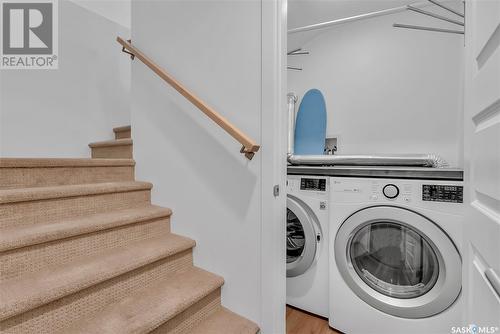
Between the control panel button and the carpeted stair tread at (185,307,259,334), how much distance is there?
982mm

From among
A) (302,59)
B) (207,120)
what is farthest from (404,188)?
(302,59)

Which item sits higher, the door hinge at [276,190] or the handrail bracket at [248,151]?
the handrail bracket at [248,151]

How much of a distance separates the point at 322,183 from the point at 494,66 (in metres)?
1.13

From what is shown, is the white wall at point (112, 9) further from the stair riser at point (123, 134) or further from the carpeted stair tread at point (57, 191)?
the carpeted stair tread at point (57, 191)

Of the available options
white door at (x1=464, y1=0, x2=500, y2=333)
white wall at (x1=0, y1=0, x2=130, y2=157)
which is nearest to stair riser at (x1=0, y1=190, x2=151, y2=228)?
white wall at (x1=0, y1=0, x2=130, y2=157)

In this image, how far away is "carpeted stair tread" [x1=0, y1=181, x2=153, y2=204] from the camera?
1.05m

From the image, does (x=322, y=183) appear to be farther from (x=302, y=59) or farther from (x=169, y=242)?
(x=302, y=59)

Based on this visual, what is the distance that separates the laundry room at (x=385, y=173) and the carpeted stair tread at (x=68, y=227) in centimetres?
98

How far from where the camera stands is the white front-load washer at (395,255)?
4.02 ft

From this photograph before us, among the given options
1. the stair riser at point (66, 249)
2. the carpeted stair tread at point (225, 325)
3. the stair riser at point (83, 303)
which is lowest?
the carpeted stair tread at point (225, 325)

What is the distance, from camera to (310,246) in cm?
162

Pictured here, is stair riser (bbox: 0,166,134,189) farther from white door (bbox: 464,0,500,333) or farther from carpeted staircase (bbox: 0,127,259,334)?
white door (bbox: 464,0,500,333)

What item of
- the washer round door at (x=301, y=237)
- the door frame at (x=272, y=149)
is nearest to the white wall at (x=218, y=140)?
the door frame at (x=272, y=149)

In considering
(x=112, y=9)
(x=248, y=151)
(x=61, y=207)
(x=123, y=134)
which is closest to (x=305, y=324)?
(x=248, y=151)
